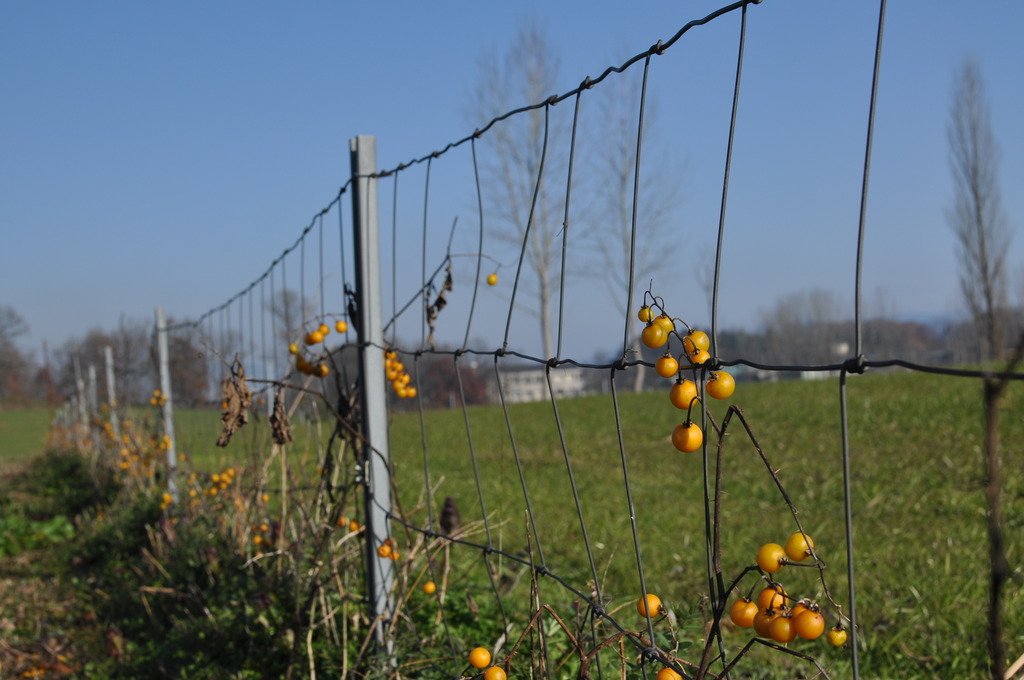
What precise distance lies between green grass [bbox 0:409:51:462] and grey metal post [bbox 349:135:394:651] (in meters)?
11.9

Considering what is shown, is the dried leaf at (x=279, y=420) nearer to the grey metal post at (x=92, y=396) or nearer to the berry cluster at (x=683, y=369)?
the berry cluster at (x=683, y=369)

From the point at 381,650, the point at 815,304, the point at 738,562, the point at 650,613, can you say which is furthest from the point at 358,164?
the point at 815,304

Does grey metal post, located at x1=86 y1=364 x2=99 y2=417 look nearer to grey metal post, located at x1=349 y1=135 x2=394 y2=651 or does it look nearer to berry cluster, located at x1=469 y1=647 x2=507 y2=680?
grey metal post, located at x1=349 y1=135 x2=394 y2=651

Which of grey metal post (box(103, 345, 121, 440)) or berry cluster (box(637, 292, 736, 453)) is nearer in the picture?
berry cluster (box(637, 292, 736, 453))

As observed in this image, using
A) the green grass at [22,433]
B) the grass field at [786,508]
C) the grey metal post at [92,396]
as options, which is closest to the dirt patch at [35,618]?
the grass field at [786,508]

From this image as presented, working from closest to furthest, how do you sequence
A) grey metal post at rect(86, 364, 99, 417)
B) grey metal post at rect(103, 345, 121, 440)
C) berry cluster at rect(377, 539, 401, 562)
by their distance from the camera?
berry cluster at rect(377, 539, 401, 562) → grey metal post at rect(103, 345, 121, 440) → grey metal post at rect(86, 364, 99, 417)

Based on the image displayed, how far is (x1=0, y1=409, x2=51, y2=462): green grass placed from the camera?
1363 cm

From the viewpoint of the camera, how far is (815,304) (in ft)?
104

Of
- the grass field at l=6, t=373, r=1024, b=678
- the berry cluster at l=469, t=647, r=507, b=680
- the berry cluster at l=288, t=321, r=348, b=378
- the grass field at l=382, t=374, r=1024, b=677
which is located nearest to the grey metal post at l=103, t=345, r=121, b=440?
the grass field at l=6, t=373, r=1024, b=678

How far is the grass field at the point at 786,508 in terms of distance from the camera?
260 cm

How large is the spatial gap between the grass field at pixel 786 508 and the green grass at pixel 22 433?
808 cm

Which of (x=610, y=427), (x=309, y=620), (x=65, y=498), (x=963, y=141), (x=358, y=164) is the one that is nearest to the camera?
(x=358, y=164)

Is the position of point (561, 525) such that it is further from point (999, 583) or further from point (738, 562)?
point (999, 583)

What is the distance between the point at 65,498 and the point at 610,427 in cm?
537
